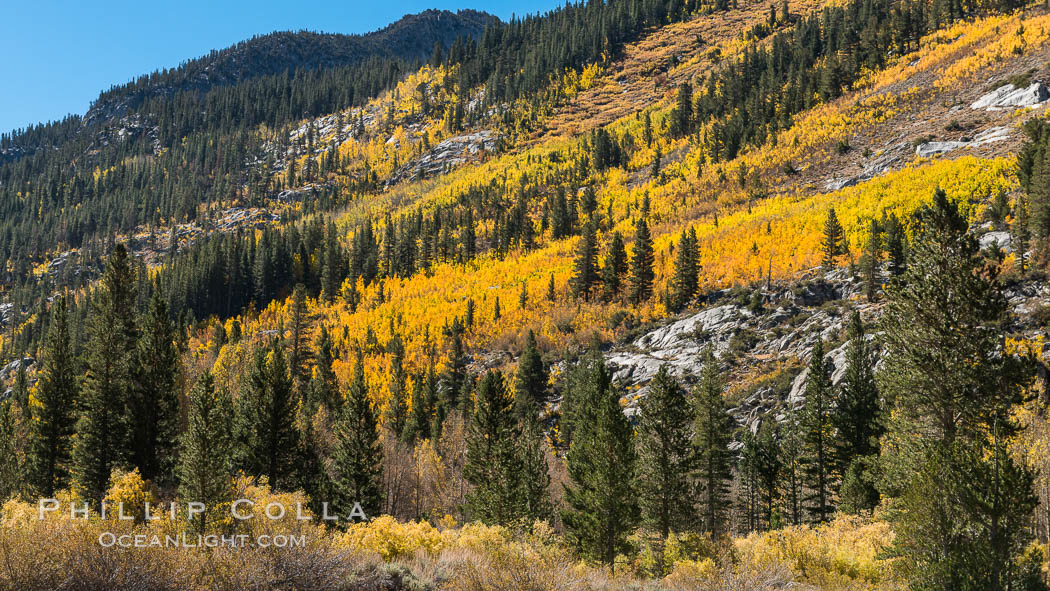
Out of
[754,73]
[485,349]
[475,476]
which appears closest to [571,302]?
[485,349]

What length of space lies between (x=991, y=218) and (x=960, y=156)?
63.8ft

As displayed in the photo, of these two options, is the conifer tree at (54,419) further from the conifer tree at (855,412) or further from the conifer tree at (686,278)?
the conifer tree at (686,278)

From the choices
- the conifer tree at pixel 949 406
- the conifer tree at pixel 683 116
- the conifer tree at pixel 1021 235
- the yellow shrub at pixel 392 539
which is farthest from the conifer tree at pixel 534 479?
A: the conifer tree at pixel 683 116

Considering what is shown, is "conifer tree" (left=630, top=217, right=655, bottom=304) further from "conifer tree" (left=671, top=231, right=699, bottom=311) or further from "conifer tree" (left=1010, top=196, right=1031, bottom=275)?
"conifer tree" (left=1010, top=196, right=1031, bottom=275)

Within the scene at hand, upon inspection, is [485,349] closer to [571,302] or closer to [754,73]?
[571,302]

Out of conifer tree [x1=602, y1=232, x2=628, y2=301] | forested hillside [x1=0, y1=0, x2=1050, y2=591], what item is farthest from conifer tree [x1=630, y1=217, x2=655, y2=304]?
conifer tree [x1=602, y1=232, x2=628, y2=301]

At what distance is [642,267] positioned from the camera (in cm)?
6775

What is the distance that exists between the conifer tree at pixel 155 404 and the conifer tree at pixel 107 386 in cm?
56

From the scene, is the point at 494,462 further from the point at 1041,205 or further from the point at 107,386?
the point at 1041,205

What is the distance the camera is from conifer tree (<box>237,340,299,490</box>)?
3056 centimetres

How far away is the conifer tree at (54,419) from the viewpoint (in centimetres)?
3378

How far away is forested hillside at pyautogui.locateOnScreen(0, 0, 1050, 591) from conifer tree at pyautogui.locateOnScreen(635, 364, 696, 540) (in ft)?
0.72

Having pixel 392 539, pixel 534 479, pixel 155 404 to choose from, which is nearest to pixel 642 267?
pixel 534 479

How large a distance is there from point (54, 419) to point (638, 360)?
47.9 meters
